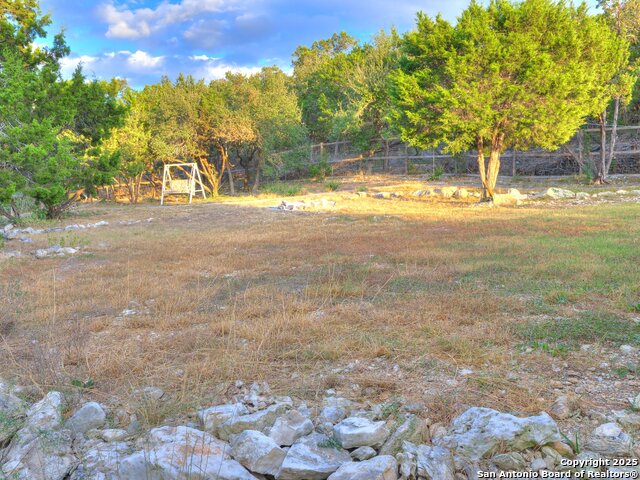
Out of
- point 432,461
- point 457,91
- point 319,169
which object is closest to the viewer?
point 432,461

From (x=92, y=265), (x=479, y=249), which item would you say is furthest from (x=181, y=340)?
(x=479, y=249)

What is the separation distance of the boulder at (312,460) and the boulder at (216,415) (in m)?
0.57

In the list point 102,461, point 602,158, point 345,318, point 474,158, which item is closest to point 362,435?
point 102,461

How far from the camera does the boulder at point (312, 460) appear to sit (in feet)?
8.69

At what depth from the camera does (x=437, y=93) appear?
57.9 ft

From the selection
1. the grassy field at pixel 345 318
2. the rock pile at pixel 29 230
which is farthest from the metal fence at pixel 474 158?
the rock pile at pixel 29 230

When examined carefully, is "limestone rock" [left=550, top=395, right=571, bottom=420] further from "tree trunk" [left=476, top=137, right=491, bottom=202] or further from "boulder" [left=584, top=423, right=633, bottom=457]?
"tree trunk" [left=476, top=137, right=491, bottom=202]

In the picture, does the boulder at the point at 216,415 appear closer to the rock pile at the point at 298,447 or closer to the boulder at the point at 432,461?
the rock pile at the point at 298,447

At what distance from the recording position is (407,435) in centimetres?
291

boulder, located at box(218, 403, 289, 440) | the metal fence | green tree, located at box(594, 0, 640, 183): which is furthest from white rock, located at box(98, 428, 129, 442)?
green tree, located at box(594, 0, 640, 183)

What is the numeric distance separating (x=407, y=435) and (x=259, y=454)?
35.5 inches

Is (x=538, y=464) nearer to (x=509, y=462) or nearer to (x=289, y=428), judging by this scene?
(x=509, y=462)

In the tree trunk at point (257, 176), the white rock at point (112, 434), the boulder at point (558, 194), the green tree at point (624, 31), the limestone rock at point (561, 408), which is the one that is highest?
the green tree at point (624, 31)

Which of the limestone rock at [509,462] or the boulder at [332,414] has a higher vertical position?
the limestone rock at [509,462]
